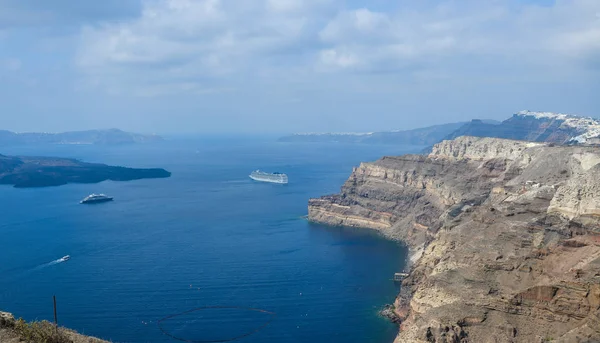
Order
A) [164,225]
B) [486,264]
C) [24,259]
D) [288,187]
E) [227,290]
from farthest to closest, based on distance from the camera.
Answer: [288,187]
[164,225]
[24,259]
[227,290]
[486,264]

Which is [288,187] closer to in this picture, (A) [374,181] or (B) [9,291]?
(A) [374,181]

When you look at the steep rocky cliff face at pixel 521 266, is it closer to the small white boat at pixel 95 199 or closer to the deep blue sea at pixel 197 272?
the deep blue sea at pixel 197 272

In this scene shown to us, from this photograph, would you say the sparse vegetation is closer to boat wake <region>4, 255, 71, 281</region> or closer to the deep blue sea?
the deep blue sea

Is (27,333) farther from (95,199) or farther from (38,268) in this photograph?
(95,199)

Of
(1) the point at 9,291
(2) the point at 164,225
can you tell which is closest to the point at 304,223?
(2) the point at 164,225

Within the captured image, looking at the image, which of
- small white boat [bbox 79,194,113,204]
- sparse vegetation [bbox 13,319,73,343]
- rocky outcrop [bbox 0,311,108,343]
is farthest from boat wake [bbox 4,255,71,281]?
small white boat [bbox 79,194,113,204]

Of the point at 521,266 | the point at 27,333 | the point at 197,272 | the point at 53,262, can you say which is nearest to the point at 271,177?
the point at 53,262

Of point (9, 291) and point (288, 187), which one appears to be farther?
point (288, 187)

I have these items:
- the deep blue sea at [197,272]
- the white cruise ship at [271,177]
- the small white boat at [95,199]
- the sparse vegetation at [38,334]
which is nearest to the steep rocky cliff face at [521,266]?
the deep blue sea at [197,272]

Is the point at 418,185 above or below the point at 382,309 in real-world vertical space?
above
